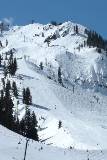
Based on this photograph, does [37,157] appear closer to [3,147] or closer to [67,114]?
[3,147]

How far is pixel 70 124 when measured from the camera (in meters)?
156

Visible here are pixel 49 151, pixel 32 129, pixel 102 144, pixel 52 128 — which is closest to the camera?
pixel 49 151

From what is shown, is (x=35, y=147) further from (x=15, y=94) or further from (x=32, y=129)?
(x=15, y=94)

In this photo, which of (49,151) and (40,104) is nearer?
(49,151)

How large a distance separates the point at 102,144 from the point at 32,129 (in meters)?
55.4

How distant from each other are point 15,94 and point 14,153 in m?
144

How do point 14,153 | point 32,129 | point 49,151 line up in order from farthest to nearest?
point 32,129
point 49,151
point 14,153

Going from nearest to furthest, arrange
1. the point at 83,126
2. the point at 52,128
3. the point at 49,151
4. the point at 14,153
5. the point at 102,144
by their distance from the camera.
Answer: the point at 14,153
the point at 49,151
the point at 102,144
the point at 52,128
the point at 83,126

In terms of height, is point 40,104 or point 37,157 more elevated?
point 37,157

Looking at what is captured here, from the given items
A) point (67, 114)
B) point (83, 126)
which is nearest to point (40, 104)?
point (67, 114)

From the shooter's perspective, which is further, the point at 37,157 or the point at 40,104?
the point at 40,104

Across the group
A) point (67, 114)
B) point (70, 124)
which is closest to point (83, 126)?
point (70, 124)

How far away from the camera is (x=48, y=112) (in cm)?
16650

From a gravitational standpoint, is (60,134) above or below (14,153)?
below
